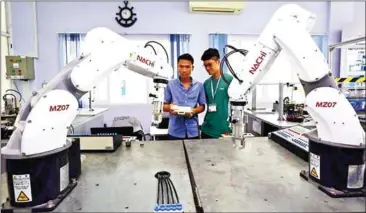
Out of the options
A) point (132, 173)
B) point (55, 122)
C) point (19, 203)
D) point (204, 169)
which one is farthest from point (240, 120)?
point (19, 203)

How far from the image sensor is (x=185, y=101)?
94.3 inches

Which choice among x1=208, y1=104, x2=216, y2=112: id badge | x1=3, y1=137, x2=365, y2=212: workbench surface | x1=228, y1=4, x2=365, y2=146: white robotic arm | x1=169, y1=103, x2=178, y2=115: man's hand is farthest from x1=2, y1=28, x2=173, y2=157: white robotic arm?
x1=208, y1=104, x2=216, y2=112: id badge

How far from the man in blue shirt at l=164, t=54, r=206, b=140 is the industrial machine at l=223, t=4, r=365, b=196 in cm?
111

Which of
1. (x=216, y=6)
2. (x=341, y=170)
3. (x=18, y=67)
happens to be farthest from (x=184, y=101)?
(x=18, y=67)

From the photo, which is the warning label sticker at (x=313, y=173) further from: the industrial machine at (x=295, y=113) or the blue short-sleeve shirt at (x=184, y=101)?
the industrial machine at (x=295, y=113)

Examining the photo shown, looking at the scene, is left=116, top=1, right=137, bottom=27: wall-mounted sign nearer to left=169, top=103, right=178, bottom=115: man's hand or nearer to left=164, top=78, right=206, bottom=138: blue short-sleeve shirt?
left=164, top=78, right=206, bottom=138: blue short-sleeve shirt

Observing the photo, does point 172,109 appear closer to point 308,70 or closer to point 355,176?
point 308,70

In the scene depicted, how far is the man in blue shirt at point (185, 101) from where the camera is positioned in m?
2.35

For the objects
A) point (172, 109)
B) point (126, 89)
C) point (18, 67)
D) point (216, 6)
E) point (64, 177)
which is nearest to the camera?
point (64, 177)

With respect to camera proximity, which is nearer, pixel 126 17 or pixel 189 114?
pixel 189 114

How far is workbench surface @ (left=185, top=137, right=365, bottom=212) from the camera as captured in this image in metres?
0.94

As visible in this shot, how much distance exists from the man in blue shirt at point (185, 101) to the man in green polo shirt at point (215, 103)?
4.4 inches

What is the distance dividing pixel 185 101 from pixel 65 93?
1398 mm

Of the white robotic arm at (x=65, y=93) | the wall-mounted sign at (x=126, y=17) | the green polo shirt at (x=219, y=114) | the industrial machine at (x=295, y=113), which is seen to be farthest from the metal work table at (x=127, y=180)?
the wall-mounted sign at (x=126, y=17)
